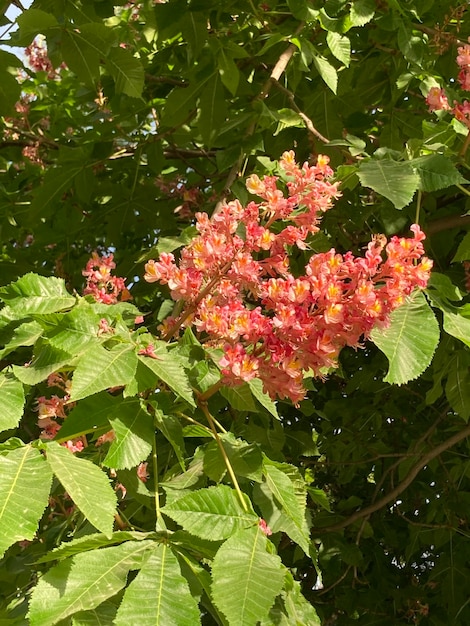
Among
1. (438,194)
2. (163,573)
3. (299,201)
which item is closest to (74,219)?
(438,194)

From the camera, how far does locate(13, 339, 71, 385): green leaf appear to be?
3.53 ft

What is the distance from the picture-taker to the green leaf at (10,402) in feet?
3.37

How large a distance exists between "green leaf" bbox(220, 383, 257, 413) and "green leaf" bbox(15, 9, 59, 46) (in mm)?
942

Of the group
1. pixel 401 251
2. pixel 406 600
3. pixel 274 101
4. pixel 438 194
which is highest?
pixel 401 251

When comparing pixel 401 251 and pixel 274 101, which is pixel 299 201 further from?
pixel 274 101

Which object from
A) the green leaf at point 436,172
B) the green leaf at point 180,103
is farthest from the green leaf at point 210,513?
the green leaf at point 180,103

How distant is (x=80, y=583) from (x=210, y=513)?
0.18 m

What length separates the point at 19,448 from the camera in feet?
3.24

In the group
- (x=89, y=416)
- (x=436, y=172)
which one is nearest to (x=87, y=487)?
(x=89, y=416)

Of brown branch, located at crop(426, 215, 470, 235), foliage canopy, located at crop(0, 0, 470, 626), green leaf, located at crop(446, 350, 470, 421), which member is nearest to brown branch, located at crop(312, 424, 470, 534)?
foliage canopy, located at crop(0, 0, 470, 626)

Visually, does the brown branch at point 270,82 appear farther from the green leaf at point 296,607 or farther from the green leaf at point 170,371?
the green leaf at point 296,607

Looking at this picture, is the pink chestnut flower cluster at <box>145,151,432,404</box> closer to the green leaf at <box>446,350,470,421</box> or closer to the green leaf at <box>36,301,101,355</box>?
the green leaf at <box>36,301,101,355</box>

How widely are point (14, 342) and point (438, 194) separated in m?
1.46

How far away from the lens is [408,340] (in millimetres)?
1187
